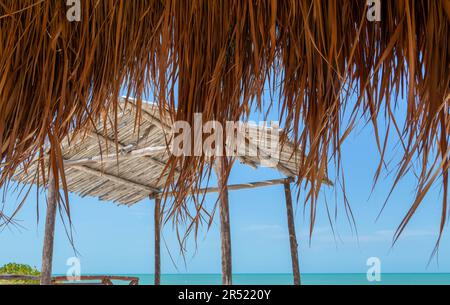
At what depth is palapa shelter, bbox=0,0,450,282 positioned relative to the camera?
0.64 meters

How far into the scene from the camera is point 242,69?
30.2 inches

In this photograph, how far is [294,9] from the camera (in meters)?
0.66

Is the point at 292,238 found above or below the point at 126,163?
below

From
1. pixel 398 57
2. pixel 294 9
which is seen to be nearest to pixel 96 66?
pixel 294 9

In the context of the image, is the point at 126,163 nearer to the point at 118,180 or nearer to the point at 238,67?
the point at 118,180

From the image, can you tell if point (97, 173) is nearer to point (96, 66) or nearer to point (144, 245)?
point (96, 66)

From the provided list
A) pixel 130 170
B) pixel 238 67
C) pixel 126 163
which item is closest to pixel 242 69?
pixel 238 67

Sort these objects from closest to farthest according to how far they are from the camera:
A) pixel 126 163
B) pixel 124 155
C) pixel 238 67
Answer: pixel 238 67 < pixel 124 155 < pixel 126 163

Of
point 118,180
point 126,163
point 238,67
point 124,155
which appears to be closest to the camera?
point 238,67

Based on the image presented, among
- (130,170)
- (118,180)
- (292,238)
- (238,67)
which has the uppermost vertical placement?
(130,170)

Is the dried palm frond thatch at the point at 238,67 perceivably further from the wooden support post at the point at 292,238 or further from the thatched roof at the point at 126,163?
the wooden support post at the point at 292,238

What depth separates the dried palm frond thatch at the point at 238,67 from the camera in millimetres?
636

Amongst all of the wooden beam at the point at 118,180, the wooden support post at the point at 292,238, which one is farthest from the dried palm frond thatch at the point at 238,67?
the wooden support post at the point at 292,238

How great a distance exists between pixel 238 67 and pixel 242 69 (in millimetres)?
33
